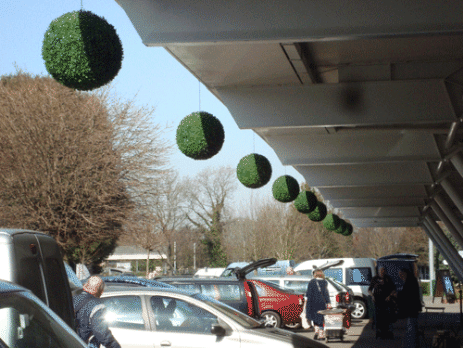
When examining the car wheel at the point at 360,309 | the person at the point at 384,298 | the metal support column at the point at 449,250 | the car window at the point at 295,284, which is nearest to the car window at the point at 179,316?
the person at the point at 384,298

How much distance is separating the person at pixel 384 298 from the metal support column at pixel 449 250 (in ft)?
30.5

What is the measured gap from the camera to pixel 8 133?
982 inches

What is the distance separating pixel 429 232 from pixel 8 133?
2147cm

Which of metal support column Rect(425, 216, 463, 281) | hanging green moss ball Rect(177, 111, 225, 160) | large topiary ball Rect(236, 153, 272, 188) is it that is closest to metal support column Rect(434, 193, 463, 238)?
metal support column Rect(425, 216, 463, 281)

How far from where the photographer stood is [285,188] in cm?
1723

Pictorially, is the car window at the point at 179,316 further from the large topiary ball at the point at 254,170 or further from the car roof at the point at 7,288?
the large topiary ball at the point at 254,170

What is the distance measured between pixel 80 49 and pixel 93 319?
2.85 m

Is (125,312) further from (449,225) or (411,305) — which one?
(449,225)

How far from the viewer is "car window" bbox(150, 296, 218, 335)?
29.1ft

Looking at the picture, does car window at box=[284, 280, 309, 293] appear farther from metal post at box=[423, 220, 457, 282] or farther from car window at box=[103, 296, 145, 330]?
car window at box=[103, 296, 145, 330]

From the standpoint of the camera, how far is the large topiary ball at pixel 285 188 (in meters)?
17.2

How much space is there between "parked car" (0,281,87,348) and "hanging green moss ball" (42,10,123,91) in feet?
9.04

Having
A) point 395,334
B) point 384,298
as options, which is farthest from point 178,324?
point 395,334

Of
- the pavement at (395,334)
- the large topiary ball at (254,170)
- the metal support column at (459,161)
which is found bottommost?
the pavement at (395,334)
